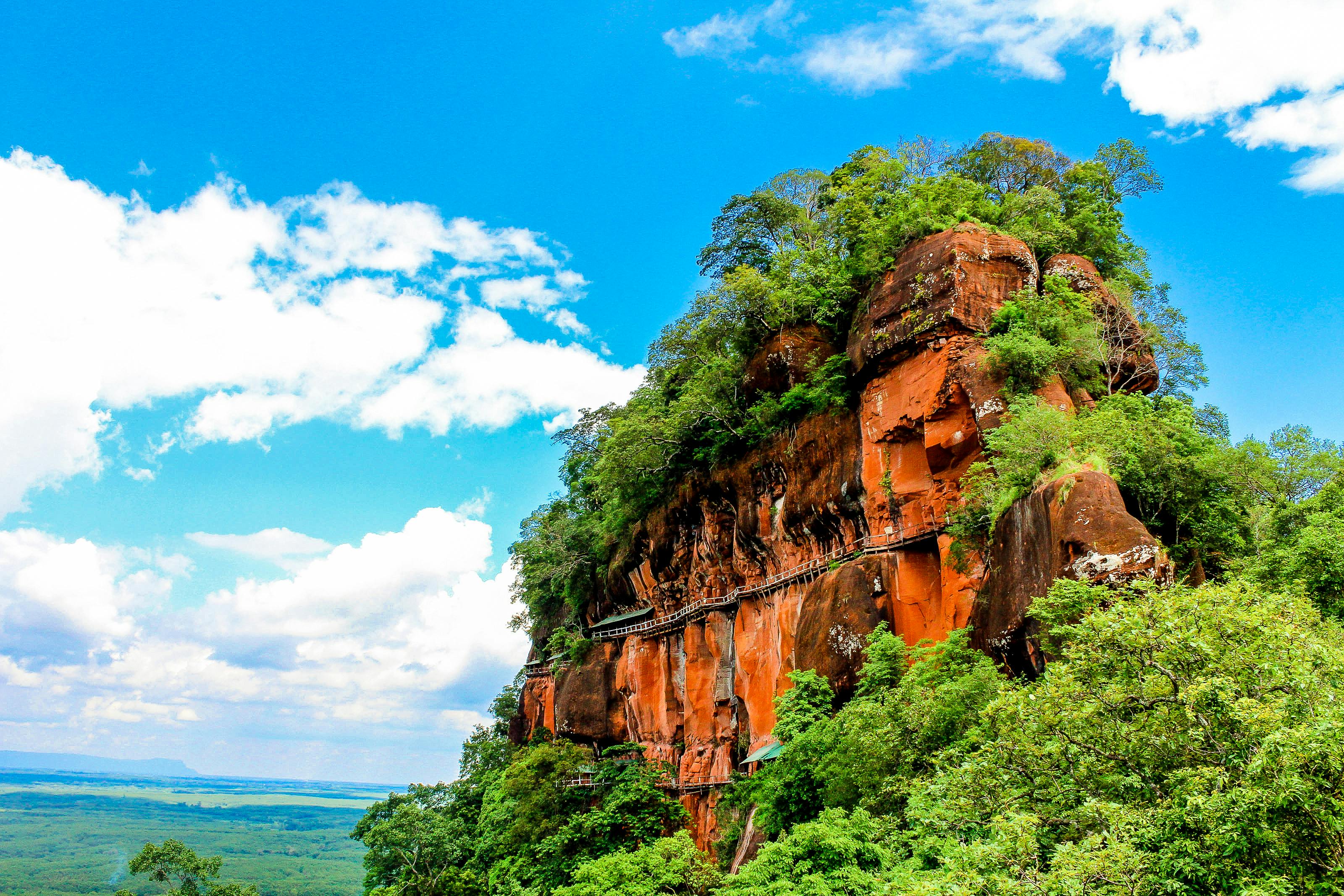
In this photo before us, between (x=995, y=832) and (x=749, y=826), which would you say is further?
(x=749, y=826)

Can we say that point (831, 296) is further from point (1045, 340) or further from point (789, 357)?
point (1045, 340)

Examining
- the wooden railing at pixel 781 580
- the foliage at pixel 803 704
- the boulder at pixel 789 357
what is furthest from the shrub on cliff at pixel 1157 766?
the boulder at pixel 789 357

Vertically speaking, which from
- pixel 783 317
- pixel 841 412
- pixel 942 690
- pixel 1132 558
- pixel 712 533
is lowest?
pixel 942 690

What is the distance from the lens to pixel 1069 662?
41.9 feet

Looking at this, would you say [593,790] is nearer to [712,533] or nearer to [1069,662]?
[712,533]

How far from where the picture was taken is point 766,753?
26609 millimetres

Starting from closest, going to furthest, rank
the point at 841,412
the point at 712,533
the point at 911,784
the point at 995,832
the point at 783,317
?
1. the point at 995,832
2. the point at 911,784
3. the point at 841,412
4. the point at 783,317
5. the point at 712,533

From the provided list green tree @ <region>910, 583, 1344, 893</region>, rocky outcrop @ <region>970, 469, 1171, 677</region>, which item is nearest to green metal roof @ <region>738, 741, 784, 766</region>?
rocky outcrop @ <region>970, 469, 1171, 677</region>

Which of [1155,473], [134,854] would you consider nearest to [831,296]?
[1155,473]

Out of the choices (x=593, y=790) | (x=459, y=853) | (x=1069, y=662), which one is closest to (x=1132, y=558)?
(x=1069, y=662)

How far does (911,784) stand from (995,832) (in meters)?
5.86

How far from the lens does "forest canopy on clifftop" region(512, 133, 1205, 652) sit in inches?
1088

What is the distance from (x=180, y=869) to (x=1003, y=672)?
35.9 metres

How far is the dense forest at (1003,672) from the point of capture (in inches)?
380
